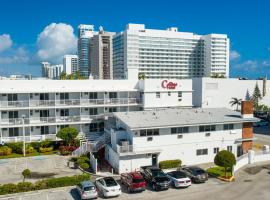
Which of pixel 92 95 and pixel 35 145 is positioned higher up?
pixel 92 95

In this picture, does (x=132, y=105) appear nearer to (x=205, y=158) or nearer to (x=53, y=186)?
(x=205, y=158)

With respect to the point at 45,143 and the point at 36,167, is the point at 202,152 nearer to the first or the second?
the point at 36,167

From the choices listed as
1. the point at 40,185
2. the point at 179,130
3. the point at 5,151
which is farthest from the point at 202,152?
the point at 5,151

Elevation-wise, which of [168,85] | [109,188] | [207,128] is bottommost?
[109,188]

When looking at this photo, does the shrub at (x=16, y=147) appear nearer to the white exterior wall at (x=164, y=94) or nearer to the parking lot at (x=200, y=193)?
the parking lot at (x=200, y=193)

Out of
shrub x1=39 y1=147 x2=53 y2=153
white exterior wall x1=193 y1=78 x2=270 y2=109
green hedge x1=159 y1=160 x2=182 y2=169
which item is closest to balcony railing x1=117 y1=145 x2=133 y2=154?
green hedge x1=159 y1=160 x2=182 y2=169

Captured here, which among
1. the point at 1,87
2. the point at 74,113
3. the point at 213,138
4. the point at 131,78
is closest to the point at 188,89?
the point at 131,78
